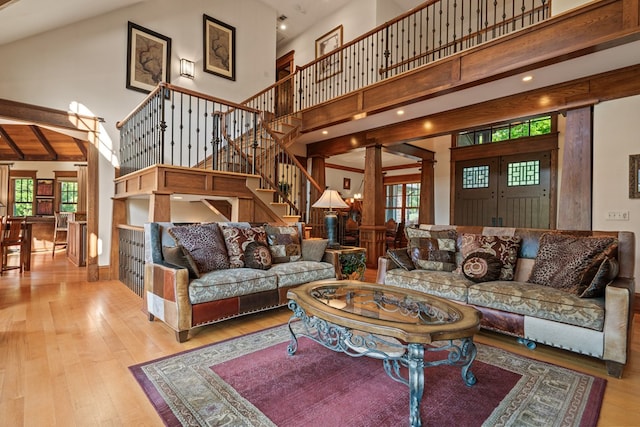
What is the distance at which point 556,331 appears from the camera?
2.28 m

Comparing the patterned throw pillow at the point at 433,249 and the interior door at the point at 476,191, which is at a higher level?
the interior door at the point at 476,191

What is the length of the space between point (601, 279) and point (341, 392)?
1.99 metres

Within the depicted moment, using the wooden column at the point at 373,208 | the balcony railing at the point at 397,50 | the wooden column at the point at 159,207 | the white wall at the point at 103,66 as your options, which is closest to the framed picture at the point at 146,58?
the white wall at the point at 103,66

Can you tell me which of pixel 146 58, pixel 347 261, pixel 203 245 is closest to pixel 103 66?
pixel 146 58

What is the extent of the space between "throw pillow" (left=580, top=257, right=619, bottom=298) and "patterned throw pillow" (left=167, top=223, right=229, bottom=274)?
2979 millimetres

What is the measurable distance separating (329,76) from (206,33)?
9.02ft

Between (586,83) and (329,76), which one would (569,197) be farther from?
(329,76)

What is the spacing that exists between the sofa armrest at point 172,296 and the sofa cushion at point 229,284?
0.24 feet

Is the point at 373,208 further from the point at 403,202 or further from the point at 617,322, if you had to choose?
the point at 403,202

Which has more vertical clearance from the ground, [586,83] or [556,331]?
[586,83]

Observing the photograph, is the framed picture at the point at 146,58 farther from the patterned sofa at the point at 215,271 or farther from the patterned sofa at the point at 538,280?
the patterned sofa at the point at 538,280

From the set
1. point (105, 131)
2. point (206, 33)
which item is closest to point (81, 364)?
point (105, 131)

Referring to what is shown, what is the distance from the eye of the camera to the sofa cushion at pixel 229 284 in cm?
261

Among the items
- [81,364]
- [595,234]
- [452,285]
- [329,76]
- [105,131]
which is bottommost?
[81,364]
